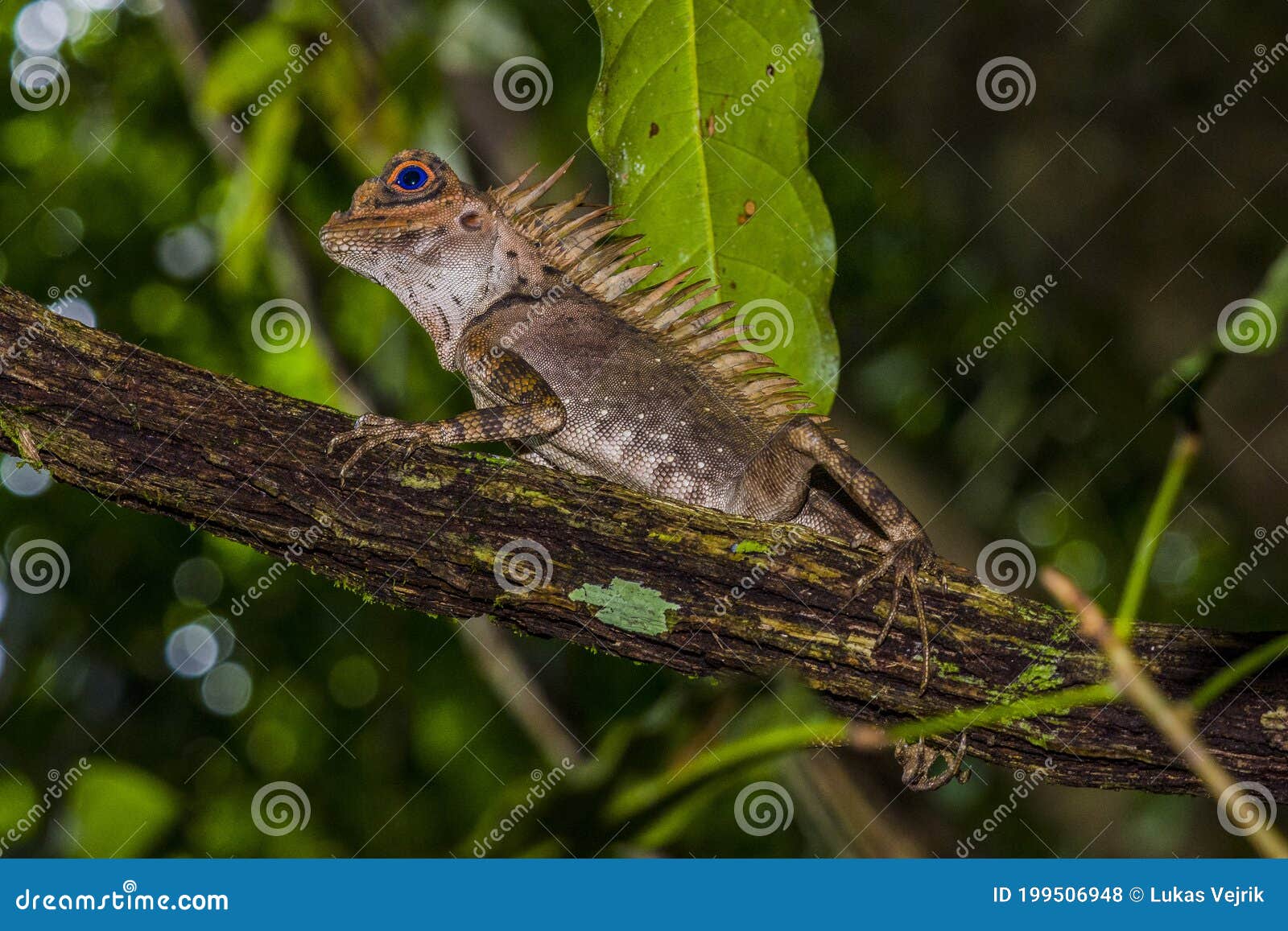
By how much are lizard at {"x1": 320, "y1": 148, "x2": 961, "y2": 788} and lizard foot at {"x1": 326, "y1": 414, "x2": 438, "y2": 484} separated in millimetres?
595

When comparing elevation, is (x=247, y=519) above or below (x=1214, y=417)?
below

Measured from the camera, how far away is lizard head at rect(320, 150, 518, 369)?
15.5ft

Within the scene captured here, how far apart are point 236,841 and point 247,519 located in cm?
410

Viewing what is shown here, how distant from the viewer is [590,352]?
182 inches

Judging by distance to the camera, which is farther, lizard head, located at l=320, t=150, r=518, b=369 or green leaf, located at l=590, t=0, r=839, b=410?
lizard head, located at l=320, t=150, r=518, b=369

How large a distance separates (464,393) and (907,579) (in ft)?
14.1

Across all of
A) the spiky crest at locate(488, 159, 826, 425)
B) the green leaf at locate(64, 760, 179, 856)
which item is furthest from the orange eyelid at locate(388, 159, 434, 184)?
the green leaf at locate(64, 760, 179, 856)

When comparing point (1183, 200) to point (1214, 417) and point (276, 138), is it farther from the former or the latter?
point (276, 138)

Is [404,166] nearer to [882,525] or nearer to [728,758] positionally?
[882,525]

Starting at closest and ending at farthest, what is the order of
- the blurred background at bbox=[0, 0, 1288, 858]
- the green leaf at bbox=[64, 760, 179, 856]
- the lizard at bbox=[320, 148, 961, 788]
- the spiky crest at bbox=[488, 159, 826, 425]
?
the lizard at bbox=[320, 148, 961, 788] → the spiky crest at bbox=[488, 159, 826, 425] → the green leaf at bbox=[64, 760, 179, 856] → the blurred background at bbox=[0, 0, 1288, 858]

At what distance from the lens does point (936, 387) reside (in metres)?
7.75

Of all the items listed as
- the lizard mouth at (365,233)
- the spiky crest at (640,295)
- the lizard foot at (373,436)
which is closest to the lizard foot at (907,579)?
the spiky crest at (640,295)

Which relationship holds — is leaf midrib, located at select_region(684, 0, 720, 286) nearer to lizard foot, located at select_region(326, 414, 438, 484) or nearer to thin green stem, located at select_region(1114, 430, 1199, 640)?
lizard foot, located at select_region(326, 414, 438, 484)

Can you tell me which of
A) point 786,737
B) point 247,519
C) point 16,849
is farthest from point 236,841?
point 786,737
